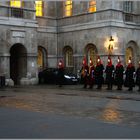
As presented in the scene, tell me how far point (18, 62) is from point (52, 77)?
3.07 meters

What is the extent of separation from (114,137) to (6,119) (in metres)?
4.12

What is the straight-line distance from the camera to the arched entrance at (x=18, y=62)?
117ft

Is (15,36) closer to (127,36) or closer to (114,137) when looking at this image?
(127,36)

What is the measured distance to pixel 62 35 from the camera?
133 ft

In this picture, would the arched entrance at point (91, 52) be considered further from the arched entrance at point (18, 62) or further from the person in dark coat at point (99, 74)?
the person in dark coat at point (99, 74)

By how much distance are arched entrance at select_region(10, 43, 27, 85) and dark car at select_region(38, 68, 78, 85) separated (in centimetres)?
A: 207

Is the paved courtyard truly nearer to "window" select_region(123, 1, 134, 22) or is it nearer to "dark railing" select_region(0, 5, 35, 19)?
"dark railing" select_region(0, 5, 35, 19)

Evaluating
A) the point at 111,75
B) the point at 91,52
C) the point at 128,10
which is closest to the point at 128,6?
the point at 128,10

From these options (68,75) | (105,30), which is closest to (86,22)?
(105,30)

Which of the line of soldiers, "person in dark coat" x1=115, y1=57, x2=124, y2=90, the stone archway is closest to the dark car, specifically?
the line of soldiers

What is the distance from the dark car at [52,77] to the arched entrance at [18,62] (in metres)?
2.07

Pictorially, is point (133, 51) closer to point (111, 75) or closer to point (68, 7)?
point (68, 7)

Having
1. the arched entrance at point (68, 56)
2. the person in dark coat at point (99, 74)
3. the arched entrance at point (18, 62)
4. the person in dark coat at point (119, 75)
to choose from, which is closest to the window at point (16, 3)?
the arched entrance at point (18, 62)

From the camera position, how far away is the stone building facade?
3438 cm
